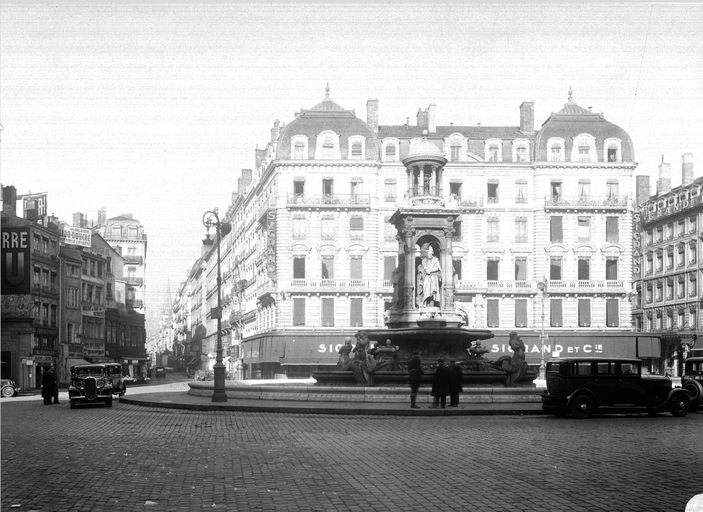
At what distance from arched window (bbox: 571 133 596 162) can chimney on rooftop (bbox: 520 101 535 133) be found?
4138 millimetres

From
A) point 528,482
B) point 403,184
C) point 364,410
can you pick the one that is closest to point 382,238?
point 403,184

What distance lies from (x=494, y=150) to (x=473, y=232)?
6478 millimetres

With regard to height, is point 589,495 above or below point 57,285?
below

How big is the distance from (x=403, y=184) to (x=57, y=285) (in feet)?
91.9

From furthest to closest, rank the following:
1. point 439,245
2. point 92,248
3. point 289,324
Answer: point 92,248 → point 289,324 → point 439,245

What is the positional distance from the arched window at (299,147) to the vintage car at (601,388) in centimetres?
4447

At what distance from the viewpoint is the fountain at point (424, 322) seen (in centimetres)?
3089

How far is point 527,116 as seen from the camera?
71000mm

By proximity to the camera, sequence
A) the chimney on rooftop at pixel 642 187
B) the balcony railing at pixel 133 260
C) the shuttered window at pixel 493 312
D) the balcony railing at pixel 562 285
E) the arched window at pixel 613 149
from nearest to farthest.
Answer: the balcony railing at pixel 562 285 < the shuttered window at pixel 493 312 < the arched window at pixel 613 149 < the chimney on rooftop at pixel 642 187 < the balcony railing at pixel 133 260

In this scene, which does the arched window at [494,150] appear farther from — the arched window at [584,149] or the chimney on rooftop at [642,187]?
the chimney on rooftop at [642,187]

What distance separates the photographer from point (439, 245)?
34.1 meters

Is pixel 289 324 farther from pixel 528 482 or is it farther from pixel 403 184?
pixel 528 482

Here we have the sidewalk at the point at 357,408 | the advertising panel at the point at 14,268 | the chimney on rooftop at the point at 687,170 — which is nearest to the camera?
the advertising panel at the point at 14,268

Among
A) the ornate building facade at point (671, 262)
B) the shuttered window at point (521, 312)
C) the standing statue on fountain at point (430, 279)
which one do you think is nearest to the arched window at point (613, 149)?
the ornate building facade at point (671, 262)
